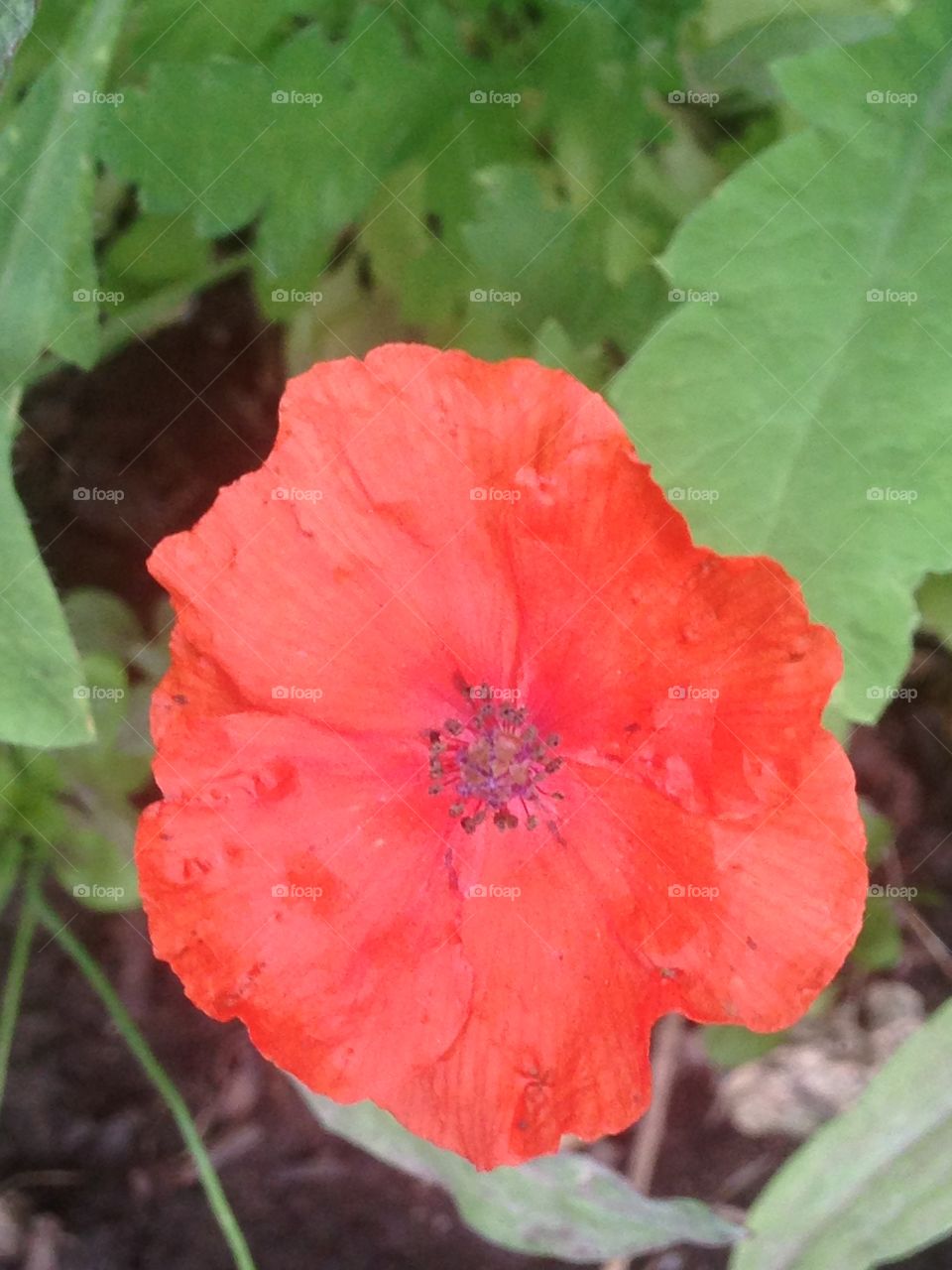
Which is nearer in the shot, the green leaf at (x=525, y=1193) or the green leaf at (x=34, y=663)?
the green leaf at (x=34, y=663)

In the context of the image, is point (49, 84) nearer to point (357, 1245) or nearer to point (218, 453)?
point (218, 453)

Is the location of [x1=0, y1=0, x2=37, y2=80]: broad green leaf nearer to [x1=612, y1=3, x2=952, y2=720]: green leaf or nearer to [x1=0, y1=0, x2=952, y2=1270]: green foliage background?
[x1=0, y1=0, x2=952, y2=1270]: green foliage background

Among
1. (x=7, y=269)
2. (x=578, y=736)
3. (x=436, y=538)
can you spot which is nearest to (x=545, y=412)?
(x=436, y=538)

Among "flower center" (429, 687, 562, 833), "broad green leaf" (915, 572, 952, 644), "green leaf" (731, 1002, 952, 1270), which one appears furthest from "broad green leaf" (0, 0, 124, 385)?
"green leaf" (731, 1002, 952, 1270)

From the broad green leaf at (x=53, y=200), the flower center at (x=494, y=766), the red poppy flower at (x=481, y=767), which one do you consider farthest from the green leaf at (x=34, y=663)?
the flower center at (x=494, y=766)

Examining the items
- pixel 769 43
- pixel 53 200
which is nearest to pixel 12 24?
pixel 53 200

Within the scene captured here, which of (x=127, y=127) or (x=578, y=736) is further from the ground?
(x=127, y=127)

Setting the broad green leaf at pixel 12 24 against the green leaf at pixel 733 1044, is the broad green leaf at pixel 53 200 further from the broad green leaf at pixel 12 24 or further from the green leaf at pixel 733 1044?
the green leaf at pixel 733 1044

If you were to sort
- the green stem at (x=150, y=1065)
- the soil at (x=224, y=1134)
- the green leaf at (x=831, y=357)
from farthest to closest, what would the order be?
the soil at (x=224, y=1134) → the green stem at (x=150, y=1065) → the green leaf at (x=831, y=357)
